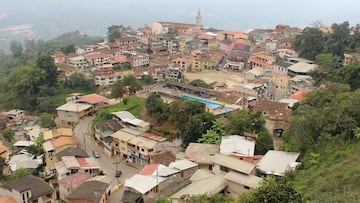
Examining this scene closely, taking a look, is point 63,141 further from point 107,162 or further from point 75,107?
point 75,107

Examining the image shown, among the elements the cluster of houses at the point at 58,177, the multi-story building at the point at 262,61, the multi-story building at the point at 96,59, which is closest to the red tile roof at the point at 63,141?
the cluster of houses at the point at 58,177

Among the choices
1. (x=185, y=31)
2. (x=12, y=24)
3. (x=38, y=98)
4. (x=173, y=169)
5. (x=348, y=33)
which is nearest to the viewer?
(x=173, y=169)

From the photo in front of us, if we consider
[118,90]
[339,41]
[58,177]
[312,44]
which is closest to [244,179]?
[58,177]

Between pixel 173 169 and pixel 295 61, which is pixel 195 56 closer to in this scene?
Answer: pixel 295 61

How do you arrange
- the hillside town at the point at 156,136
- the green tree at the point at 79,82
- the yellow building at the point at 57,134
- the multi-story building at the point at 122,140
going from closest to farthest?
the hillside town at the point at 156,136 < the multi-story building at the point at 122,140 < the yellow building at the point at 57,134 < the green tree at the point at 79,82

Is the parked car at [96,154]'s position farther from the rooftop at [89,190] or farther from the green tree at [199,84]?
the green tree at [199,84]

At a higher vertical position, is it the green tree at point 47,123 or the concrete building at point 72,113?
the concrete building at point 72,113

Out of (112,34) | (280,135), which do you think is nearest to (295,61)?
(280,135)

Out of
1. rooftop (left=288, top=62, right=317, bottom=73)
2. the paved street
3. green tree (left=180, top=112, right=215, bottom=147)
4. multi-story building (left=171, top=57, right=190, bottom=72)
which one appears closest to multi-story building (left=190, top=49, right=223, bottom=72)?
multi-story building (left=171, top=57, right=190, bottom=72)
